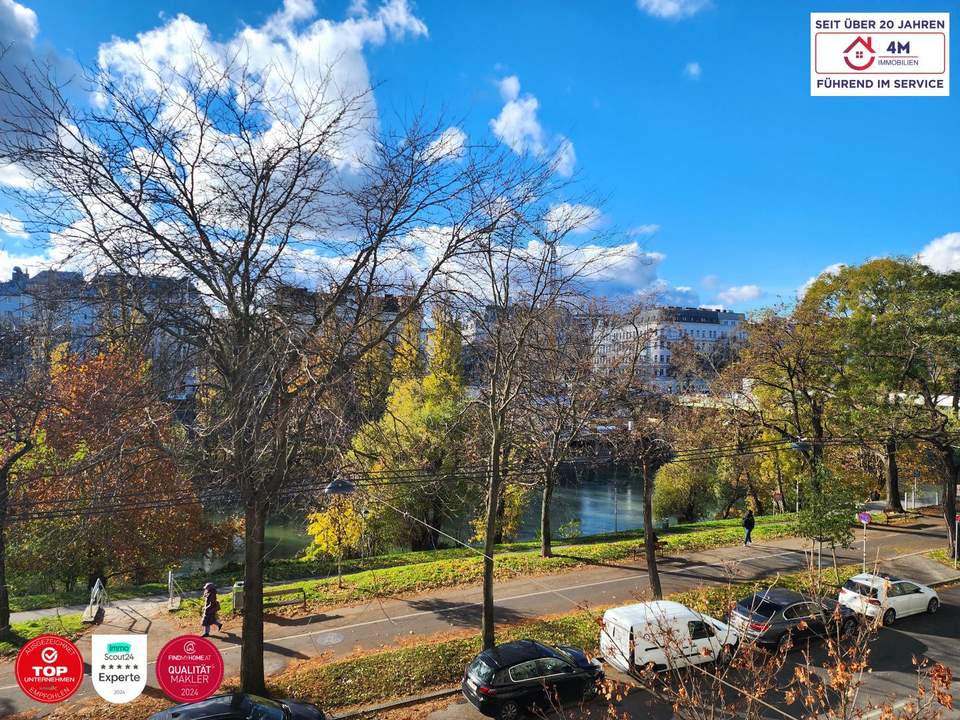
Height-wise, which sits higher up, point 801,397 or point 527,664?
point 801,397

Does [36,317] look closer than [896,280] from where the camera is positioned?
Yes

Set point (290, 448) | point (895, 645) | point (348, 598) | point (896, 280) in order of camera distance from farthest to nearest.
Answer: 1. point (896, 280)
2. point (348, 598)
3. point (895, 645)
4. point (290, 448)

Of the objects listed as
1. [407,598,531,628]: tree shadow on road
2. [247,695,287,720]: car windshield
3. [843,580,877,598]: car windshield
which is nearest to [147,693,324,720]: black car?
[247,695,287,720]: car windshield

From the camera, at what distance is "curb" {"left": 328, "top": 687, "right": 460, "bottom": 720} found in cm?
1150

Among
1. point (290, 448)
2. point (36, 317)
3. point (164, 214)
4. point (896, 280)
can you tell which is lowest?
point (290, 448)

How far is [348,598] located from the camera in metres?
18.1

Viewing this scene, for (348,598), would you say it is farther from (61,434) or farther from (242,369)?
(242,369)

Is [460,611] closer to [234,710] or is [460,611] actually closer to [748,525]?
[234,710]

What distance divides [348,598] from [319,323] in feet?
35.2

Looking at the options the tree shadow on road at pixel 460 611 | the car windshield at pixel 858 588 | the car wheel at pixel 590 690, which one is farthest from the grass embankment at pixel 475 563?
the car wheel at pixel 590 690

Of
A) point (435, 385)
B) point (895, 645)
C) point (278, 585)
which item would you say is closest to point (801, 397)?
point (895, 645)

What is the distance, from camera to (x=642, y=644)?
1281 centimetres

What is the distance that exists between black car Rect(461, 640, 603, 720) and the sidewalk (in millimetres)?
3536

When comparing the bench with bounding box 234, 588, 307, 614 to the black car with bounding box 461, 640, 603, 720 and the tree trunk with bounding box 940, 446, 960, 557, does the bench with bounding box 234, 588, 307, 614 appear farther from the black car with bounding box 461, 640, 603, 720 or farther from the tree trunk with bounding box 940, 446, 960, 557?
the tree trunk with bounding box 940, 446, 960, 557
